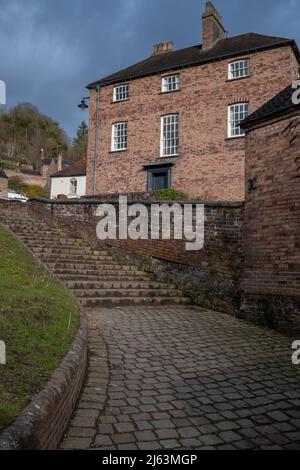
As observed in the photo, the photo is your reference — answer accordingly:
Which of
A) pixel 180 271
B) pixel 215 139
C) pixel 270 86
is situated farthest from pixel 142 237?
pixel 270 86

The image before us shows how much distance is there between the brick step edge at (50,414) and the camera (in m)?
2.34

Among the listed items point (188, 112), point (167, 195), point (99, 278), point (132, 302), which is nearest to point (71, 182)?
point (188, 112)

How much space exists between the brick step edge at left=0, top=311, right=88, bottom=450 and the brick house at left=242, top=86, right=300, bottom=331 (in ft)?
16.0

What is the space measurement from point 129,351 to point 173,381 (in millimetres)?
1243

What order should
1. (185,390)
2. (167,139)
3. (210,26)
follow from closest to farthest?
1. (185,390)
2. (167,139)
3. (210,26)

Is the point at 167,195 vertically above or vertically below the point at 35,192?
below

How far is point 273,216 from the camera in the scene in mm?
8141

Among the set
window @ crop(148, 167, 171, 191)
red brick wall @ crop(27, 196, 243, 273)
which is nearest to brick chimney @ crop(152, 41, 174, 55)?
window @ crop(148, 167, 171, 191)

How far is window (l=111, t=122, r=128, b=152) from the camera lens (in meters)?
24.1

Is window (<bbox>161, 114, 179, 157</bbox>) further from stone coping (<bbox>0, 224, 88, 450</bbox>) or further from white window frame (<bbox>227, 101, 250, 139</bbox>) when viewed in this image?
stone coping (<bbox>0, 224, 88, 450</bbox>)

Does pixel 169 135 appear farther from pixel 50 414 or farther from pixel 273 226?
pixel 50 414

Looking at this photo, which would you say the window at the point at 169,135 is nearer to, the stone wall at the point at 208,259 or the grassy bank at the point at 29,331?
the stone wall at the point at 208,259

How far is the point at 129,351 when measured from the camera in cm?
585

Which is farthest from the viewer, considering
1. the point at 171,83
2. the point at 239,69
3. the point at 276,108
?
the point at 171,83
